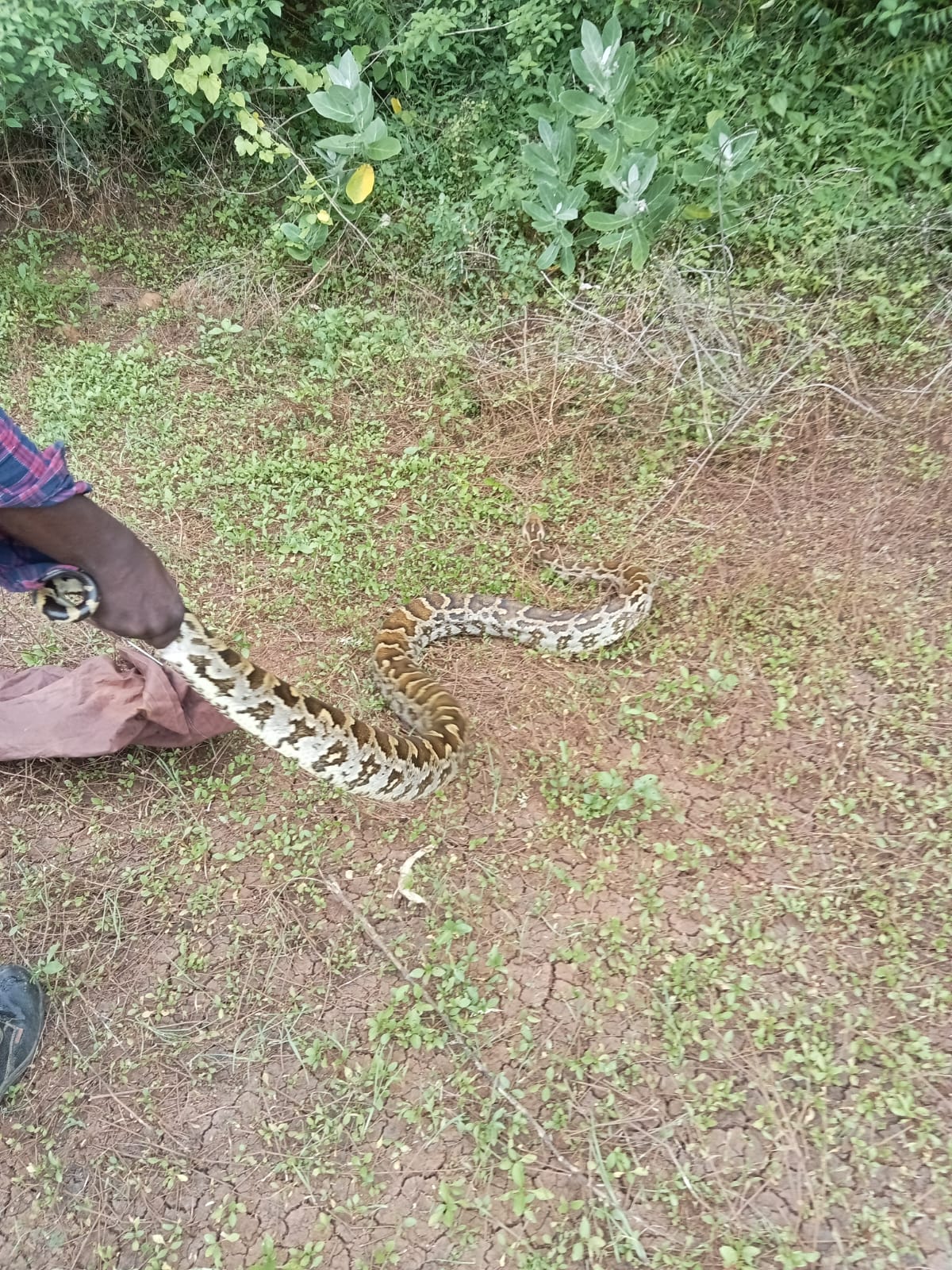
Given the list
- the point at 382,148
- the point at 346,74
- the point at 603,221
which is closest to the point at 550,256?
the point at 603,221

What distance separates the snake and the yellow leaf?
9.96 ft

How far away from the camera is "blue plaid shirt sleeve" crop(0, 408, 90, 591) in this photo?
207cm

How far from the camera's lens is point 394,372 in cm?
595

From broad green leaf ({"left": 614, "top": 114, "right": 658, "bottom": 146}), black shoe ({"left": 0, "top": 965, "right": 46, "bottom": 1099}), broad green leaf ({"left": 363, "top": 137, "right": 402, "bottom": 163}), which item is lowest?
black shoe ({"left": 0, "top": 965, "right": 46, "bottom": 1099})

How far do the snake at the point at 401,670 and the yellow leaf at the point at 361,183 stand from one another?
3036 mm

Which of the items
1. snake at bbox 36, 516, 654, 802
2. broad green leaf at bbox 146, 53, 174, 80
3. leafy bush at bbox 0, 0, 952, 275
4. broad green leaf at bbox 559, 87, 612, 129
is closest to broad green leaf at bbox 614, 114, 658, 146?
leafy bush at bbox 0, 0, 952, 275

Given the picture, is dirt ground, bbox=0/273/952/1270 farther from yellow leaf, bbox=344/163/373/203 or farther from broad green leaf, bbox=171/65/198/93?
broad green leaf, bbox=171/65/198/93

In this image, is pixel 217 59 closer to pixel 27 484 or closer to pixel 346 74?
pixel 346 74

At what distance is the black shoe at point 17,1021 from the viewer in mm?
2914

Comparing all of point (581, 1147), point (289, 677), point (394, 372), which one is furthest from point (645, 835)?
point (394, 372)

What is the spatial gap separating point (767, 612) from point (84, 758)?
11.4 ft

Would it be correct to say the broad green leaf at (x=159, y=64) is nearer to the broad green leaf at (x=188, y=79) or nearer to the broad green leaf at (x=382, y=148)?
the broad green leaf at (x=188, y=79)

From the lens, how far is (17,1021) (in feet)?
9.83

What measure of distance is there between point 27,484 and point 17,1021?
2.07 meters
